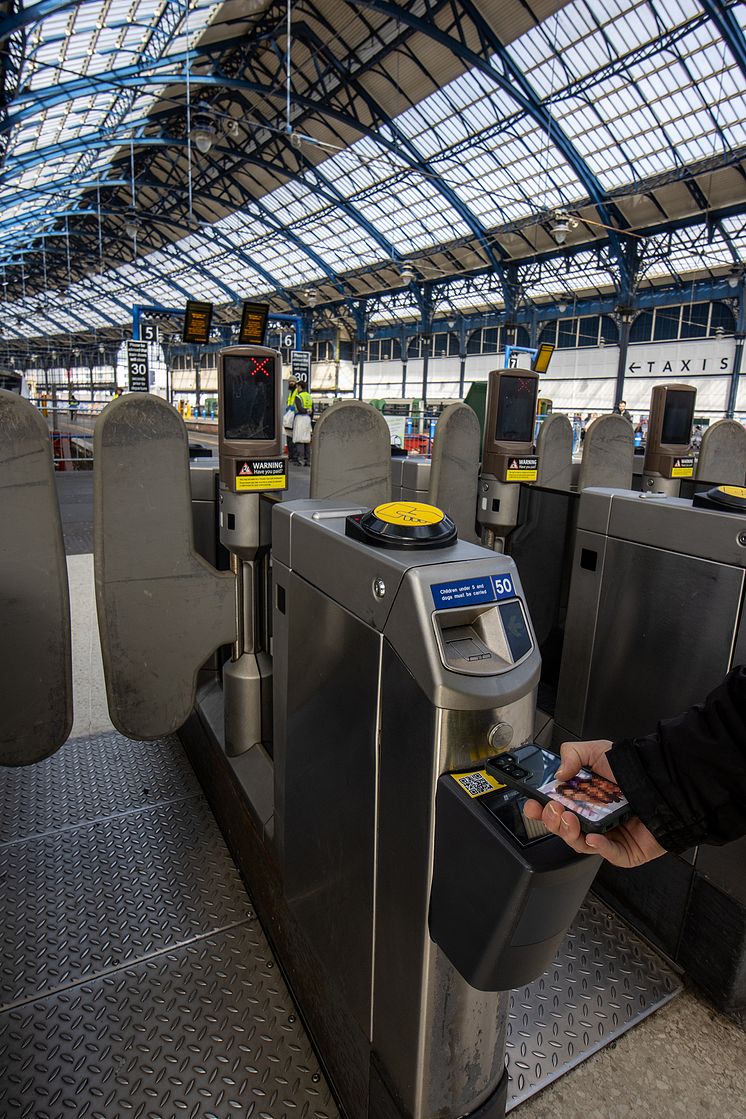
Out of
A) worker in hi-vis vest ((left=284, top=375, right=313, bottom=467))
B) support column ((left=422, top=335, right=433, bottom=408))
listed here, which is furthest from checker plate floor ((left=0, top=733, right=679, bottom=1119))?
support column ((left=422, top=335, right=433, bottom=408))

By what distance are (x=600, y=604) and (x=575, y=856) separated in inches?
47.0

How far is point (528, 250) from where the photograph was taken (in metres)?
17.9

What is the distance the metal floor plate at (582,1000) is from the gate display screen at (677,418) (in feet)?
7.33

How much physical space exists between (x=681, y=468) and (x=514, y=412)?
0.99 m

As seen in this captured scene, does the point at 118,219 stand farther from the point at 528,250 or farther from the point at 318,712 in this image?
the point at 318,712

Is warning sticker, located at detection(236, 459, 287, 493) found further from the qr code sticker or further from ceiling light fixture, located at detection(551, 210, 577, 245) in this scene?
ceiling light fixture, located at detection(551, 210, 577, 245)

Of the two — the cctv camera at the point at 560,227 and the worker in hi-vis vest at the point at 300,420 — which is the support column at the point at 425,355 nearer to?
the cctv camera at the point at 560,227

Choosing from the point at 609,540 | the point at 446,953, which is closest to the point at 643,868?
the point at 609,540

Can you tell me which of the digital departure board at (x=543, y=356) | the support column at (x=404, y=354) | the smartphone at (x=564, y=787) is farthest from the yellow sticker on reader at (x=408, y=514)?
the support column at (x=404, y=354)

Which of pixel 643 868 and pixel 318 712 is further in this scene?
pixel 643 868

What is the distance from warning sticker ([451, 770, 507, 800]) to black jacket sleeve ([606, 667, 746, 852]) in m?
0.16

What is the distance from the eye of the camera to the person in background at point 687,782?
2.72ft

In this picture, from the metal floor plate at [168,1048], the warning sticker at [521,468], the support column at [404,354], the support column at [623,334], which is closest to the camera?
the metal floor plate at [168,1048]

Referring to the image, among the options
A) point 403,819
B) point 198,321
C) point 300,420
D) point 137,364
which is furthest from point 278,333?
point 403,819
